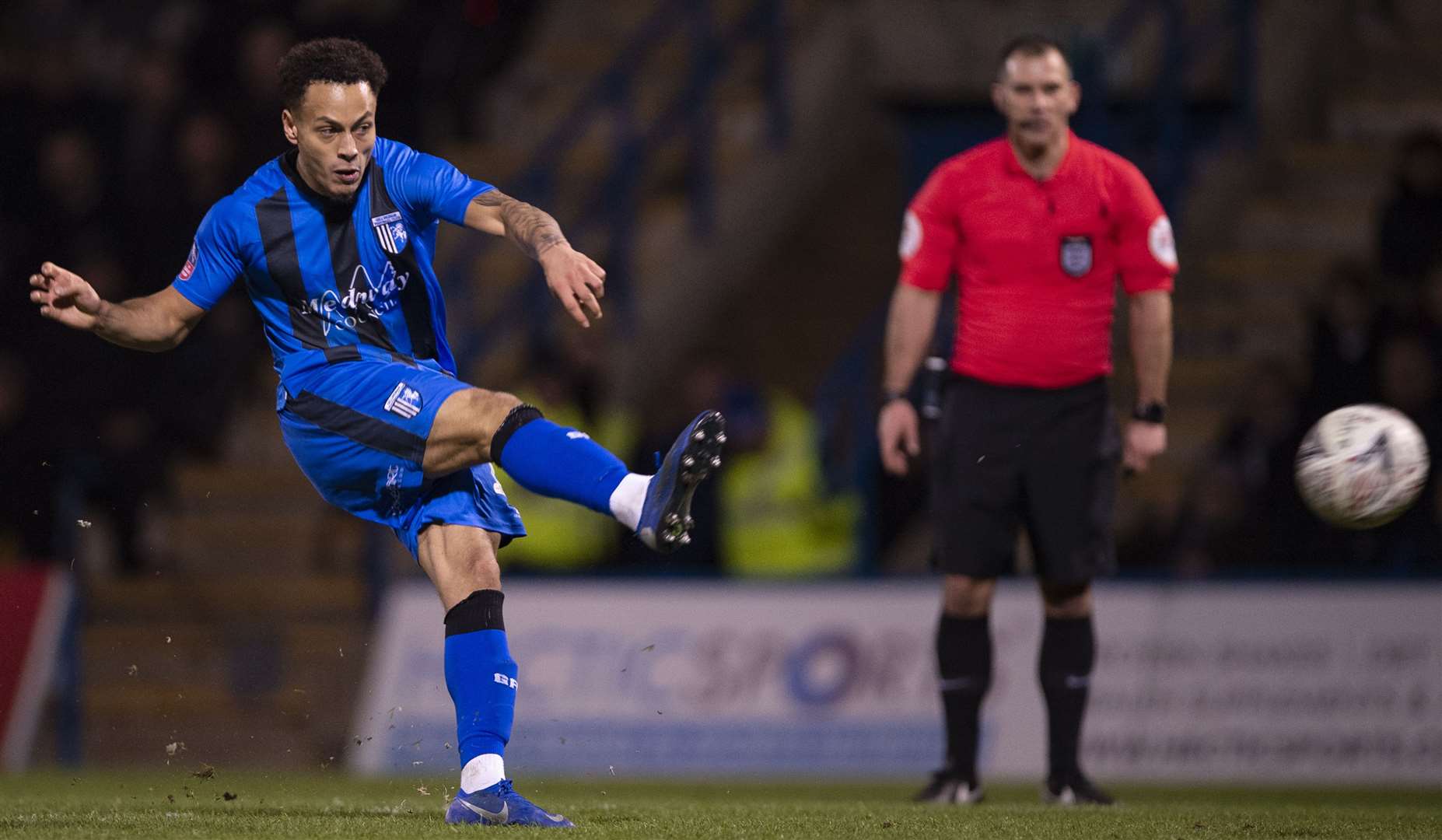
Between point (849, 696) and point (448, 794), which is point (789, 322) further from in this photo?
point (448, 794)

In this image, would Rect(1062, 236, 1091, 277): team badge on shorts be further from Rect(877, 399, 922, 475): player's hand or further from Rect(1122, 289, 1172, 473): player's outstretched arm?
Rect(877, 399, 922, 475): player's hand

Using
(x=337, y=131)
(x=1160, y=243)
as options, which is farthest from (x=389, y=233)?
(x=1160, y=243)

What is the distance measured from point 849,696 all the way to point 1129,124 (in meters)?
5.08

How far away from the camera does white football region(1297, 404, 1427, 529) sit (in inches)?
277

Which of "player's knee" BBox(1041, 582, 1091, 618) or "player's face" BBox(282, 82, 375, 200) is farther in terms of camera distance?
"player's knee" BBox(1041, 582, 1091, 618)

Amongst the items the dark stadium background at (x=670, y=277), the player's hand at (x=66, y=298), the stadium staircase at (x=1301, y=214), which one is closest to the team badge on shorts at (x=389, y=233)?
the player's hand at (x=66, y=298)

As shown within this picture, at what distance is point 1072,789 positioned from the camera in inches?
280

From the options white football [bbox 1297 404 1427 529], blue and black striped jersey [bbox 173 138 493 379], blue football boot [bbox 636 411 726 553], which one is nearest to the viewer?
blue football boot [bbox 636 411 726 553]

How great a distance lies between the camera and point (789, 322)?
15641 mm

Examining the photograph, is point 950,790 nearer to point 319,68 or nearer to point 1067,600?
point 1067,600

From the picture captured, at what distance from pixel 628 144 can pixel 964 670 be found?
6215mm

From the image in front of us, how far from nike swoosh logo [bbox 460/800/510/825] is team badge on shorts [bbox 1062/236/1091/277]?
2.69m

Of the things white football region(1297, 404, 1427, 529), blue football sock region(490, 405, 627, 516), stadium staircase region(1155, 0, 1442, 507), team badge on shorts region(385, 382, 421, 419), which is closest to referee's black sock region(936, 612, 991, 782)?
white football region(1297, 404, 1427, 529)

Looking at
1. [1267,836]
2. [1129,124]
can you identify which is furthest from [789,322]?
[1267,836]
